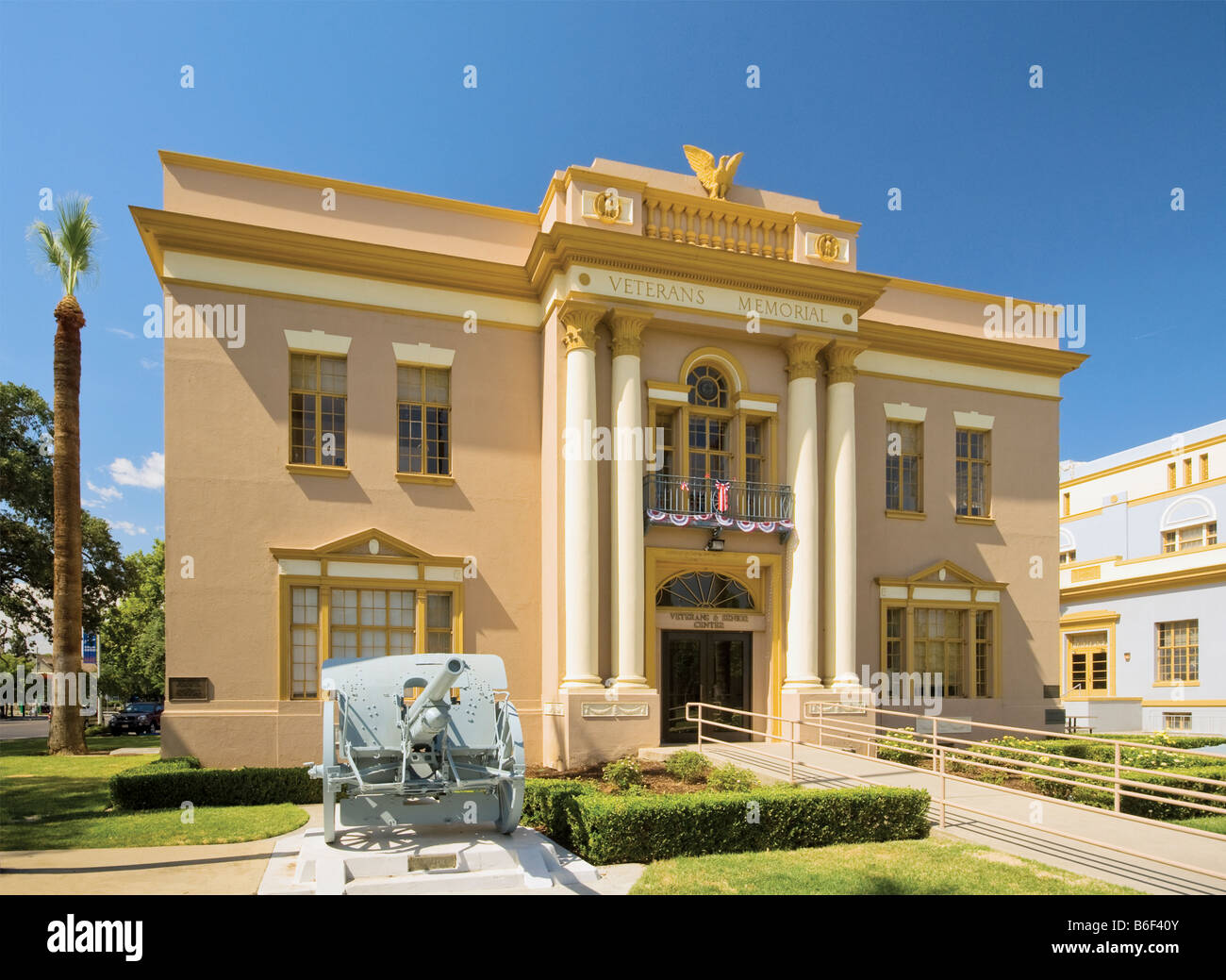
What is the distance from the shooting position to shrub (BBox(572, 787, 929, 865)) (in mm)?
11047

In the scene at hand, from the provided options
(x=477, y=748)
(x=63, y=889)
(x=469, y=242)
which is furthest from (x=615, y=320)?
(x=63, y=889)

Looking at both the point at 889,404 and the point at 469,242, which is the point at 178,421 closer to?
the point at 469,242

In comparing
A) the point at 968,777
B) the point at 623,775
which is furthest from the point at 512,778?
the point at 968,777

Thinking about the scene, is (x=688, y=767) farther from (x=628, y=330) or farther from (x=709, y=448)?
(x=628, y=330)

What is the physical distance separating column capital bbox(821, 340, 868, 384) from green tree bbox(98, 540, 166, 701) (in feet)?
140

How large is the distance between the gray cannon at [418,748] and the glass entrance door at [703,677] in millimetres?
8534

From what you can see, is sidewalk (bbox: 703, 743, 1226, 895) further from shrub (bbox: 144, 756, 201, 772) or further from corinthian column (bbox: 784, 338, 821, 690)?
Answer: shrub (bbox: 144, 756, 201, 772)

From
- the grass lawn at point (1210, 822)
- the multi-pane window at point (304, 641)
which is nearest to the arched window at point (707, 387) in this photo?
the multi-pane window at point (304, 641)

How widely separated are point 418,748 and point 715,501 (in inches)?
408

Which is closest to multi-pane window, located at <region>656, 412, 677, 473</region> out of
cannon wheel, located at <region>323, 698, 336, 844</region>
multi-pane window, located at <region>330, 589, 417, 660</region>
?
multi-pane window, located at <region>330, 589, 417, 660</region>

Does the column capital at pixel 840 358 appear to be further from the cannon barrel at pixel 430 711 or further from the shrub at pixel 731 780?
the cannon barrel at pixel 430 711

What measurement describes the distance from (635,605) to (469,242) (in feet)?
28.8

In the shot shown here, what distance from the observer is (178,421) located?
686 inches
